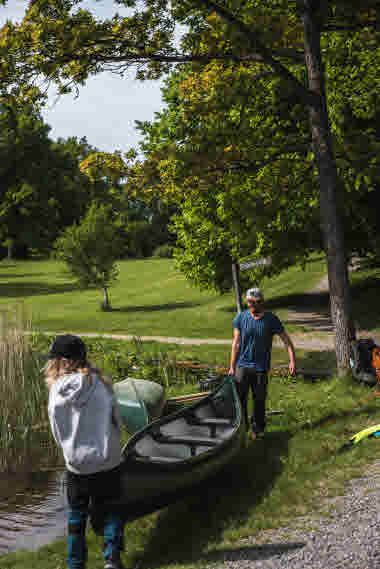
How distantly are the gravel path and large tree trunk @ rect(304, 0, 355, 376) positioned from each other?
15.9 feet

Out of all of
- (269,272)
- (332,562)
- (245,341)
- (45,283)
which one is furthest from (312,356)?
(45,283)

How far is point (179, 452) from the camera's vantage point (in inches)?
277

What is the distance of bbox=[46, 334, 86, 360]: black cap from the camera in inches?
177

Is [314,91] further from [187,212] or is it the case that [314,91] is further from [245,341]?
[187,212]

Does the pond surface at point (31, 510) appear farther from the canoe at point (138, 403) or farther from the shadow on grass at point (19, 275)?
the shadow on grass at point (19, 275)

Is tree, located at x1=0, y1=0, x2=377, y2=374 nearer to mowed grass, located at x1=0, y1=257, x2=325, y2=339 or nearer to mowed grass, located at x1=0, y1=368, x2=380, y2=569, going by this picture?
mowed grass, located at x1=0, y1=368, x2=380, y2=569

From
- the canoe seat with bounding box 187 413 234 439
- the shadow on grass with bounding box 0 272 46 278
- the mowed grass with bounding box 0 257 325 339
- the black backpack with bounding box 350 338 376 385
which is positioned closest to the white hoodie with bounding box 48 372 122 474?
the canoe seat with bounding box 187 413 234 439

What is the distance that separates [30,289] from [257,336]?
4179 centimetres

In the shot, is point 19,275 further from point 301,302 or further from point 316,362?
point 316,362

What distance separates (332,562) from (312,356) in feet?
36.1

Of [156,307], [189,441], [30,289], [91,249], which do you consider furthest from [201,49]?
[30,289]

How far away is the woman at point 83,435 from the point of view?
14.6 ft

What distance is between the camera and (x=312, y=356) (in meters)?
15.2

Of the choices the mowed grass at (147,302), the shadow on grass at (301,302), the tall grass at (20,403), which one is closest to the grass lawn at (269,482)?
the tall grass at (20,403)
